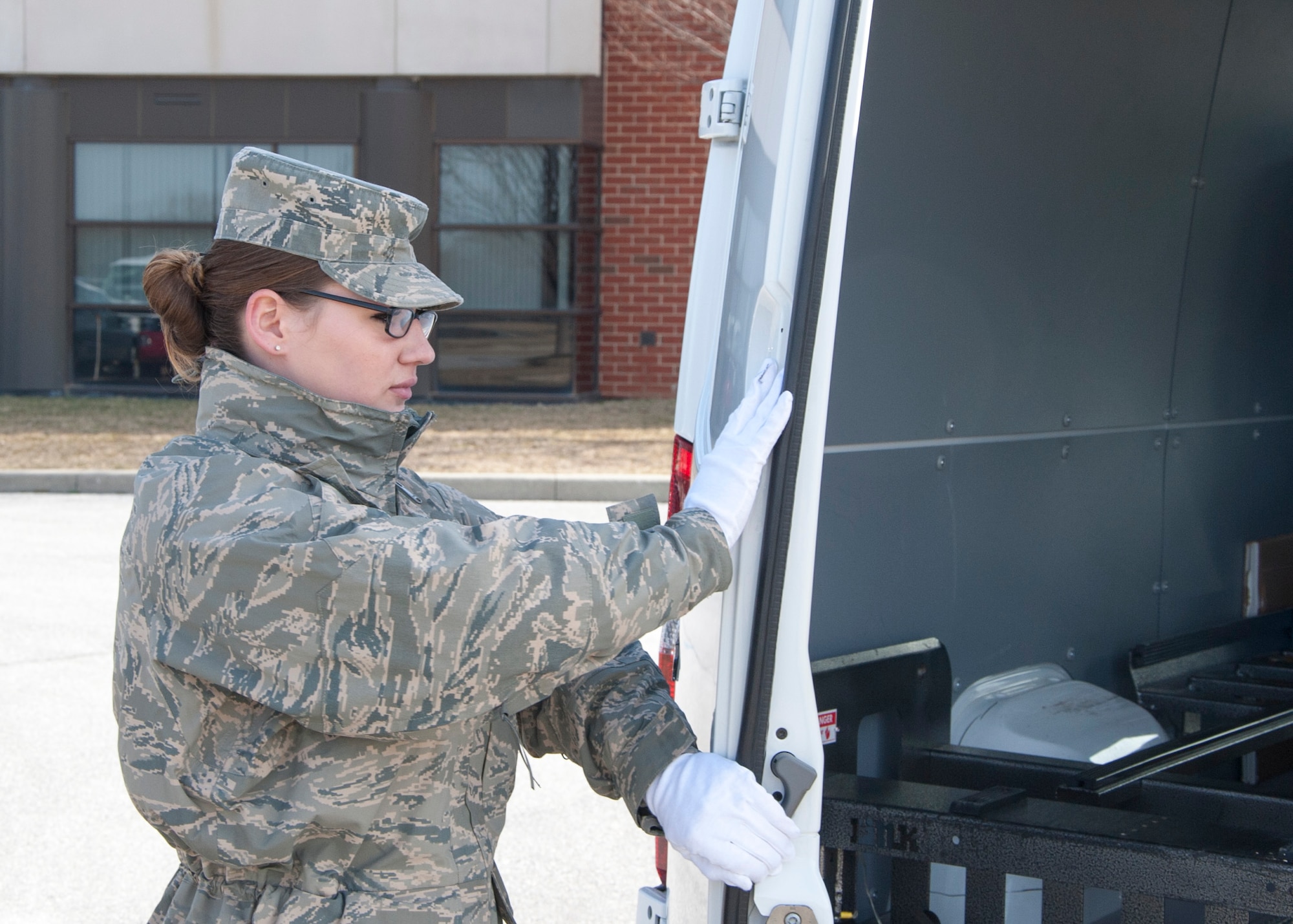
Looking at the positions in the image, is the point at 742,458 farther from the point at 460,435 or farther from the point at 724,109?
the point at 460,435

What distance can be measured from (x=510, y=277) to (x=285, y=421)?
12928 millimetres

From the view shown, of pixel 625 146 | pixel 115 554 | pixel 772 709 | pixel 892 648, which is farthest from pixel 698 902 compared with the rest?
pixel 625 146

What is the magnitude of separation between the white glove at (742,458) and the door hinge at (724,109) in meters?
0.44

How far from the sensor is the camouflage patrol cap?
1.84 meters

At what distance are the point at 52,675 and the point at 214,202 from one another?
10.2 metres

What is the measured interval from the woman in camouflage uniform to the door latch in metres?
0.07

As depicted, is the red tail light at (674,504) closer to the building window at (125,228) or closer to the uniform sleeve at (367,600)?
the uniform sleeve at (367,600)

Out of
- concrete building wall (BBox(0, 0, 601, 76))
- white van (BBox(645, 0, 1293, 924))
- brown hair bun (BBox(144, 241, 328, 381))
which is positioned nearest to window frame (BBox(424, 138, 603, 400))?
concrete building wall (BBox(0, 0, 601, 76))

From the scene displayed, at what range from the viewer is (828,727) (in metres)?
2.48

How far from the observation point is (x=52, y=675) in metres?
5.67

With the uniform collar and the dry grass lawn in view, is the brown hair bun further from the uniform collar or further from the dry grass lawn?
the dry grass lawn

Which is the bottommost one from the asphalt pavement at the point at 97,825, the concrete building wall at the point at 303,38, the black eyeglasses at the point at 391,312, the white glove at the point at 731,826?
the asphalt pavement at the point at 97,825

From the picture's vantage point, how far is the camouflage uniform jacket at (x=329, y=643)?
166 centimetres

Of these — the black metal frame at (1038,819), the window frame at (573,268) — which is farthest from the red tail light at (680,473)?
the window frame at (573,268)
